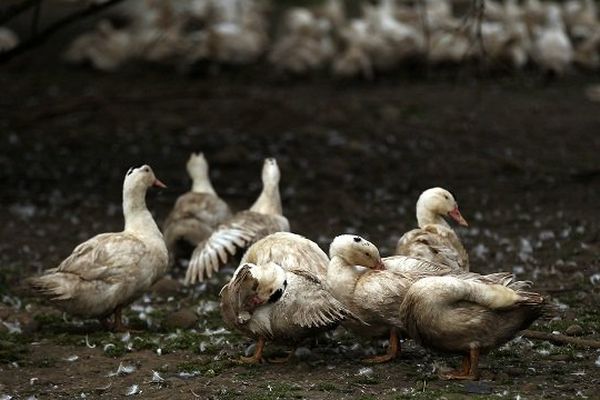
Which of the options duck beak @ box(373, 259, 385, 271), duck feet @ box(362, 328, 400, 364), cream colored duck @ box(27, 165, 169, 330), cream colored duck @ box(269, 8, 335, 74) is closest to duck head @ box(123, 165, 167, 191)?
cream colored duck @ box(27, 165, 169, 330)

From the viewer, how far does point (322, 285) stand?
777cm

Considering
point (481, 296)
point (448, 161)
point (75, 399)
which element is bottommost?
point (75, 399)

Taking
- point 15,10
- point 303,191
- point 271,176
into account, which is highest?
point 15,10

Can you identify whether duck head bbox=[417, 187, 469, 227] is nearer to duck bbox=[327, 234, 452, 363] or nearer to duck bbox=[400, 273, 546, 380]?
duck bbox=[327, 234, 452, 363]

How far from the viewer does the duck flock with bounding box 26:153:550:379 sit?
705 cm

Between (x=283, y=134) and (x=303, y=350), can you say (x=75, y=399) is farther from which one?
(x=283, y=134)

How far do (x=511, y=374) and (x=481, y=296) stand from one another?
630 millimetres

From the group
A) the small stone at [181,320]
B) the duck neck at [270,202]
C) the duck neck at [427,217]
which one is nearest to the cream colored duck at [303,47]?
the duck neck at [270,202]

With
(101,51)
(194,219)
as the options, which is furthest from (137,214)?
(101,51)

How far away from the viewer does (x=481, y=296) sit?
7.00 meters

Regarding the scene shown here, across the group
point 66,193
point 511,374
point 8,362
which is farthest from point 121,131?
point 511,374

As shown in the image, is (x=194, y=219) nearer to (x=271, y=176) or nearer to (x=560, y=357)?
(x=271, y=176)

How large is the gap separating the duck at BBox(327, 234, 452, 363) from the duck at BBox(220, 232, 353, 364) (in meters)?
0.14

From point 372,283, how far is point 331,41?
1570 centimetres
